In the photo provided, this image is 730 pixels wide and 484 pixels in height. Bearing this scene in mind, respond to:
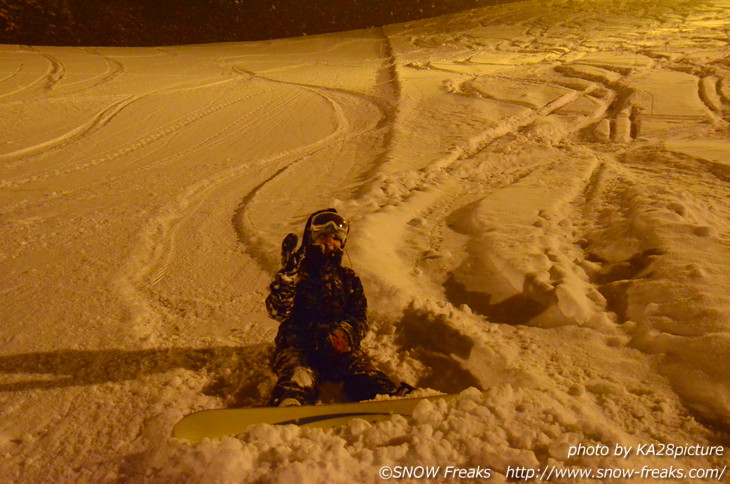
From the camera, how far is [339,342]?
2.15 m

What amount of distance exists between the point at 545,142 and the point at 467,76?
3.21 meters

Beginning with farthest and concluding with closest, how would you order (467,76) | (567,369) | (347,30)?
(347,30)
(467,76)
(567,369)

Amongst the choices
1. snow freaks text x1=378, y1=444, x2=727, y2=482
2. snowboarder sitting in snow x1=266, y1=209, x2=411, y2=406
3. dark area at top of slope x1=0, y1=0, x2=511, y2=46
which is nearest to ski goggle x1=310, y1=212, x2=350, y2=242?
snowboarder sitting in snow x1=266, y1=209, x2=411, y2=406

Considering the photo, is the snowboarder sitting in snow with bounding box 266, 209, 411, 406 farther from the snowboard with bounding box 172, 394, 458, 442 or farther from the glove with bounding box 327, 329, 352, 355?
Answer: the snowboard with bounding box 172, 394, 458, 442

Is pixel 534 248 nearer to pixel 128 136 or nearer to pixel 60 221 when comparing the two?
pixel 60 221

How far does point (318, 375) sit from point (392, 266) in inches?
43.8

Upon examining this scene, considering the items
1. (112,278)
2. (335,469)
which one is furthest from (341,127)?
(335,469)

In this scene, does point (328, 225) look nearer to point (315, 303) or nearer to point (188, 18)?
point (315, 303)

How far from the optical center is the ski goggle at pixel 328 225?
7.56 feet

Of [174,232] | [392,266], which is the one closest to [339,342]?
[392,266]

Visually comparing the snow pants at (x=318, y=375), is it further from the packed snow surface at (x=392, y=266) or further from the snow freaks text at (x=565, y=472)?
the snow freaks text at (x=565, y=472)

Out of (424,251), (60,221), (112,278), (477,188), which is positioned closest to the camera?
(112,278)

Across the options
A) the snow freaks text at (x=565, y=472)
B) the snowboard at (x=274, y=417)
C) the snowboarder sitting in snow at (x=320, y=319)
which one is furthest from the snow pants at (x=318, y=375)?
the snow freaks text at (x=565, y=472)

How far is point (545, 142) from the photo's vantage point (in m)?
5.25
